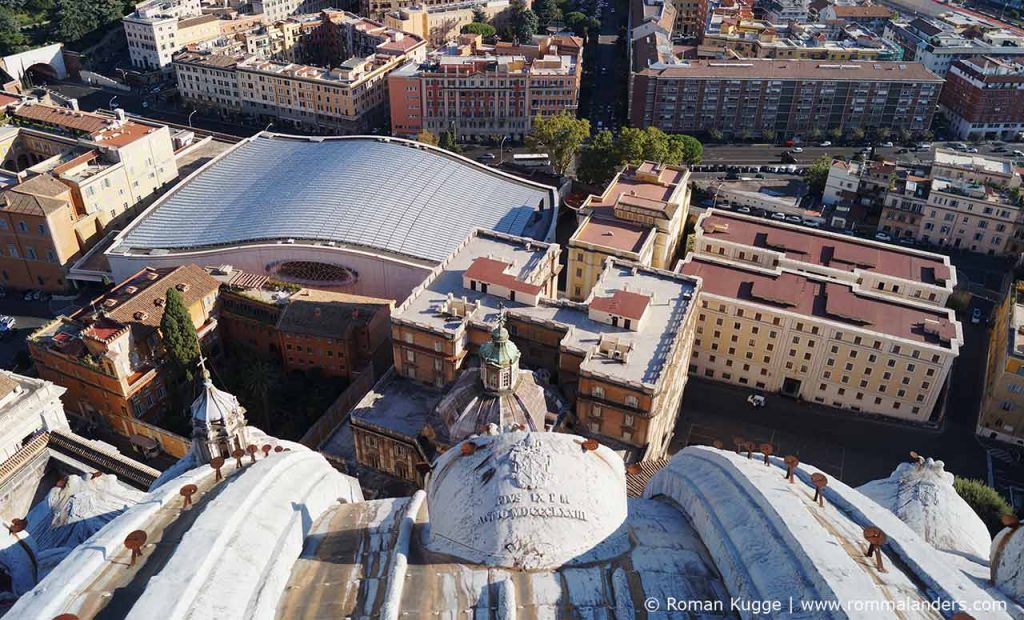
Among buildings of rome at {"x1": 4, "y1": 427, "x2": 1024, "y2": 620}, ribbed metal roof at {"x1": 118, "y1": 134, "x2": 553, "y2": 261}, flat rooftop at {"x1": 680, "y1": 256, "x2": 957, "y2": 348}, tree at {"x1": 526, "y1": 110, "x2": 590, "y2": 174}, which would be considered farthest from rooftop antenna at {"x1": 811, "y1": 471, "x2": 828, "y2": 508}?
tree at {"x1": 526, "y1": 110, "x2": 590, "y2": 174}

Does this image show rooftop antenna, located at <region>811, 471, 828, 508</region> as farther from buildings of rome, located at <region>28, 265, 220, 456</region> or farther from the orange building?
the orange building

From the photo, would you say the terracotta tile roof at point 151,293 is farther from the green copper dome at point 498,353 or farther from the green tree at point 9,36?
the green tree at point 9,36

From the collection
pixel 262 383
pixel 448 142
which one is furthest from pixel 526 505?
pixel 448 142

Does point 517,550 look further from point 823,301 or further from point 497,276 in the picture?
point 823,301

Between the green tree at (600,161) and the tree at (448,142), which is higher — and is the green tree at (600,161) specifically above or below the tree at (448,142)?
above

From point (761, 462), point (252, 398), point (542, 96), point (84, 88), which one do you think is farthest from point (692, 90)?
point (84, 88)

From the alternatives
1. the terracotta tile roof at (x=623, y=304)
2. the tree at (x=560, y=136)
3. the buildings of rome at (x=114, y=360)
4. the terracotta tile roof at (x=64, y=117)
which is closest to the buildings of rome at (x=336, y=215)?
the buildings of rome at (x=114, y=360)
